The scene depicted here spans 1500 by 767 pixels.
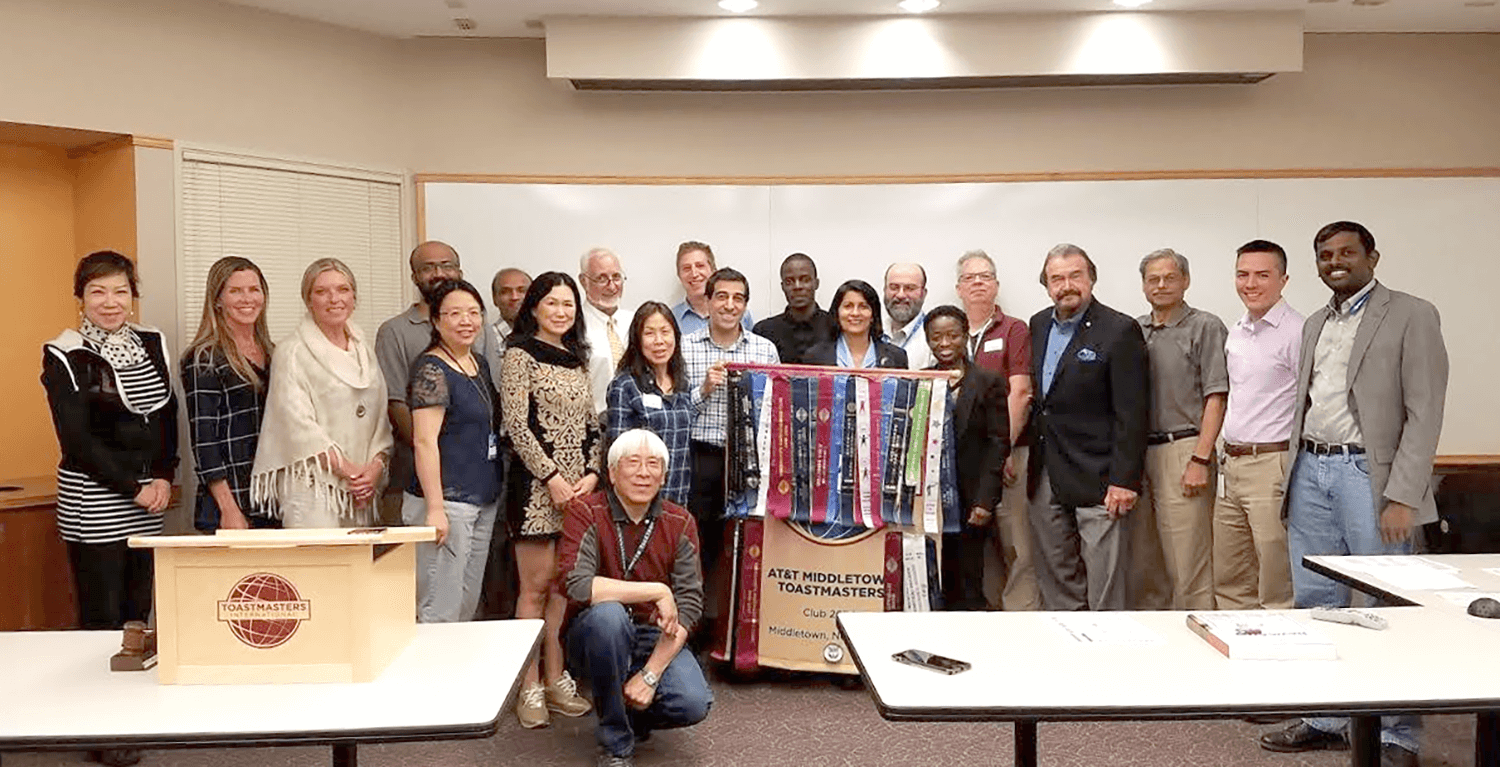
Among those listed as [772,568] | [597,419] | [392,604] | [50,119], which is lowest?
[772,568]

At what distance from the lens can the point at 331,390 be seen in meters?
3.66

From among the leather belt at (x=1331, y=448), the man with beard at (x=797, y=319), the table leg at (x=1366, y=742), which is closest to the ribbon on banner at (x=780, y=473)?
the man with beard at (x=797, y=319)

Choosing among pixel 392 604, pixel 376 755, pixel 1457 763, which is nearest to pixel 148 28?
pixel 376 755

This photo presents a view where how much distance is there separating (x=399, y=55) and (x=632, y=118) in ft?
4.04

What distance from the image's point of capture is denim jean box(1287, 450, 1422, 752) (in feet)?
11.5

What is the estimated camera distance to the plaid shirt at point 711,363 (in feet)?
14.3

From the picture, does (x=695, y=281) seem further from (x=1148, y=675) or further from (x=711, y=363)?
(x=1148, y=675)

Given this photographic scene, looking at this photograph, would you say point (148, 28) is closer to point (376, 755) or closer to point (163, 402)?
point (163, 402)

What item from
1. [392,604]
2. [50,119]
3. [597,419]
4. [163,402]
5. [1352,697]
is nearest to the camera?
[1352,697]

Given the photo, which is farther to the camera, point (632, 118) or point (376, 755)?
point (632, 118)

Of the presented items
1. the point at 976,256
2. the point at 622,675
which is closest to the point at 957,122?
the point at 976,256

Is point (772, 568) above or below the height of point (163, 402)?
below

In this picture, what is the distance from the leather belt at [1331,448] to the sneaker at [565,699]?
262 cm

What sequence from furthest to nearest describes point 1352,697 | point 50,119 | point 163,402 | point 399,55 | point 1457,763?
1. point 399,55
2. point 50,119
3. point 163,402
4. point 1457,763
5. point 1352,697
